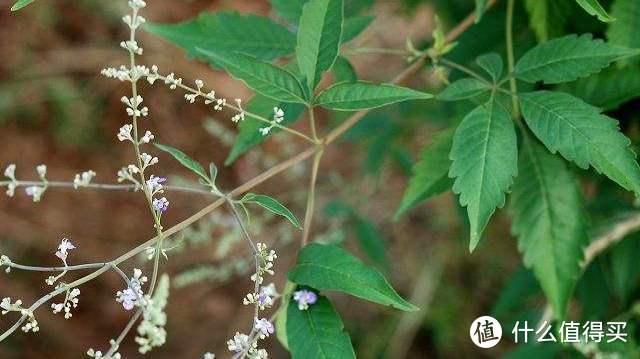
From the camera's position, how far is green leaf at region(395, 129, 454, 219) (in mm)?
1501

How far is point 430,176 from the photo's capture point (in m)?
1.52

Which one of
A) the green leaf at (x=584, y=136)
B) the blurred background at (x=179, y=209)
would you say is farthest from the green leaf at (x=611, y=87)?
the blurred background at (x=179, y=209)

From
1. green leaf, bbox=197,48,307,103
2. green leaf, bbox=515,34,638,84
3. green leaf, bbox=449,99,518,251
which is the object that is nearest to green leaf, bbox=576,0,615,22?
green leaf, bbox=515,34,638,84

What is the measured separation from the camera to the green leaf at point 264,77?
1.19 m

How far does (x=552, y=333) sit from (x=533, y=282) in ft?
0.48

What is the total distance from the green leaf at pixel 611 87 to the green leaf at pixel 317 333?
0.73 m

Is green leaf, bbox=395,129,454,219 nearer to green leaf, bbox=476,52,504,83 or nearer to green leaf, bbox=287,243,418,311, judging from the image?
green leaf, bbox=476,52,504,83

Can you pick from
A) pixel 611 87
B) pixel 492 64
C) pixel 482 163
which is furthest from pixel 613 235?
pixel 482 163

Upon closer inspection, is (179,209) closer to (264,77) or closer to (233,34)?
(233,34)

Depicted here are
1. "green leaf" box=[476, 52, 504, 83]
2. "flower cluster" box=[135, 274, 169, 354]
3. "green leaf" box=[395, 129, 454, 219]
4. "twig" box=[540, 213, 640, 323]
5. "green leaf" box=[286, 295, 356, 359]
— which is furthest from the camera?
"twig" box=[540, 213, 640, 323]

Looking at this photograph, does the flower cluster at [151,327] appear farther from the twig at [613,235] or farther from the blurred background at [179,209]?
the blurred background at [179,209]

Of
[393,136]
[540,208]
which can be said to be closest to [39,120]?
[393,136]

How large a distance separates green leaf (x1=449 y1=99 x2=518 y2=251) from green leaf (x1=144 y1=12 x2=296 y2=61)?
456 mm

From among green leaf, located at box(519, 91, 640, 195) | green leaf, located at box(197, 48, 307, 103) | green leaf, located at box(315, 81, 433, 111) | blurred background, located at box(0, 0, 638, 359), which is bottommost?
blurred background, located at box(0, 0, 638, 359)
